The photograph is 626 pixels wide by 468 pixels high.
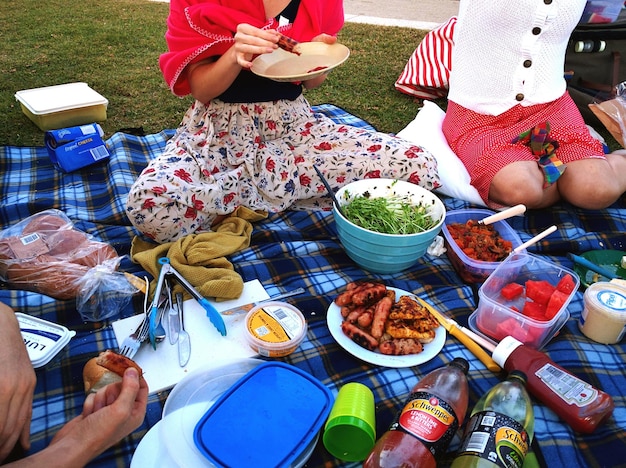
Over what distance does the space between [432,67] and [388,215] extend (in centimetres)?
228

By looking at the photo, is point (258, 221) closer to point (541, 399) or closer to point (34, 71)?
point (541, 399)

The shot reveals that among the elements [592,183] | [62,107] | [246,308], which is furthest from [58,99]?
[592,183]

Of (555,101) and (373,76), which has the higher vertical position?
(555,101)

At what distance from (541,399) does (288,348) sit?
76 centimetres

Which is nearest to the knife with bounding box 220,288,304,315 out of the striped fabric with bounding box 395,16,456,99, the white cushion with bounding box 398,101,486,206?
the white cushion with bounding box 398,101,486,206

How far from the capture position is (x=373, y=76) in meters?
4.48

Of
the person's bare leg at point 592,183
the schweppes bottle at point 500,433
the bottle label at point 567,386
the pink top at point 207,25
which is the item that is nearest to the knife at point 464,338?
the bottle label at point 567,386

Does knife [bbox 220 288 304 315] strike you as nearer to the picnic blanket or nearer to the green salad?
the picnic blanket

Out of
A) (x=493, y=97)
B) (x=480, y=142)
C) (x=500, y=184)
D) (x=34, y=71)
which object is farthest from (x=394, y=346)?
(x=34, y=71)

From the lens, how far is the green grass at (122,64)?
3.64 meters

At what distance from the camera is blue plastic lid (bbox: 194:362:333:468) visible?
123 centimetres

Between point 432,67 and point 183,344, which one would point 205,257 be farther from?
point 432,67

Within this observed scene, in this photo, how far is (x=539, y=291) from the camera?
5.83ft

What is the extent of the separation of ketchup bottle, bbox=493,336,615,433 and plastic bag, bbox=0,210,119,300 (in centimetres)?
147
